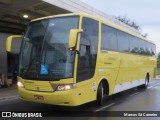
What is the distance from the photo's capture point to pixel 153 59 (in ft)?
68.5

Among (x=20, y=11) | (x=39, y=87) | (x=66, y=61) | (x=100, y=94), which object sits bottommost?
(x=100, y=94)

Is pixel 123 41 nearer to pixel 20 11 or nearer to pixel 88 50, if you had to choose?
pixel 88 50

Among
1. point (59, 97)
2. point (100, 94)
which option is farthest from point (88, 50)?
point (59, 97)

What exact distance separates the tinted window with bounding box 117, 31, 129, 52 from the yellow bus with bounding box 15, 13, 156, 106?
5.01 feet

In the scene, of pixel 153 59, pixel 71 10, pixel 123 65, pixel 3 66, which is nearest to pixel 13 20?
pixel 3 66

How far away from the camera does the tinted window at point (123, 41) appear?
1343 cm

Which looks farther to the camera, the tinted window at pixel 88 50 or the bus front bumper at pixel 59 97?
the tinted window at pixel 88 50

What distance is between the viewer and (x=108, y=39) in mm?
11953

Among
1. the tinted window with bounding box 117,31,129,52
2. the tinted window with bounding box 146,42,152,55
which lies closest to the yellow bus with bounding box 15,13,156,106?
the tinted window with bounding box 117,31,129,52

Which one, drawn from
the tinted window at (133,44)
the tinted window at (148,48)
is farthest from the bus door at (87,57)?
the tinted window at (148,48)

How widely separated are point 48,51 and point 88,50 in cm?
146

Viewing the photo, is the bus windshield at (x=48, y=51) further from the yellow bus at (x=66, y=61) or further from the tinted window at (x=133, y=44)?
the tinted window at (x=133, y=44)

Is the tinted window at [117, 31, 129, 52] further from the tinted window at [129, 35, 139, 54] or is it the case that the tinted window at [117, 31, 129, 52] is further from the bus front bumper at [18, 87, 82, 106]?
the bus front bumper at [18, 87, 82, 106]

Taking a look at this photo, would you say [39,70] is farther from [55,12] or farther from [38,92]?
[55,12]
